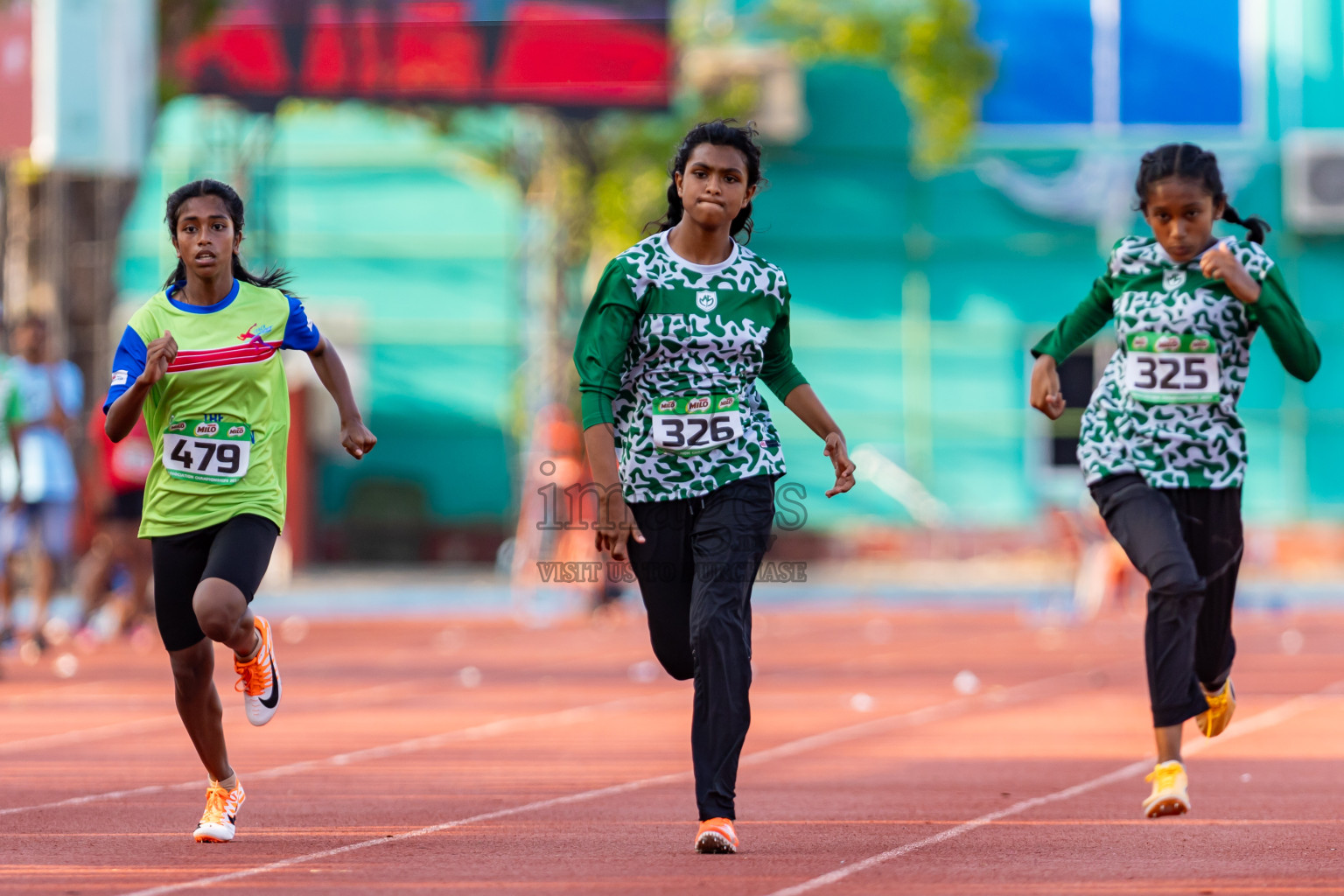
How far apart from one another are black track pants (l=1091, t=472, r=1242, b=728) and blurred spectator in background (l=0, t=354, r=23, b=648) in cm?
845

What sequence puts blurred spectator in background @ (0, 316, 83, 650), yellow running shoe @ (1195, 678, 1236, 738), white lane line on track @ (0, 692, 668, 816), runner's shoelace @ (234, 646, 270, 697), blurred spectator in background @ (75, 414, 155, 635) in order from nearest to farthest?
runner's shoelace @ (234, 646, 270, 697) → yellow running shoe @ (1195, 678, 1236, 738) → white lane line on track @ (0, 692, 668, 816) → blurred spectator in background @ (0, 316, 83, 650) → blurred spectator in background @ (75, 414, 155, 635)

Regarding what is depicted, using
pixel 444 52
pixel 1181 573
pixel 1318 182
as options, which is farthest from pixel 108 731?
pixel 1318 182

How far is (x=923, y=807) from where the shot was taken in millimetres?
7086

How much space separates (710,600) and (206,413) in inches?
66.0

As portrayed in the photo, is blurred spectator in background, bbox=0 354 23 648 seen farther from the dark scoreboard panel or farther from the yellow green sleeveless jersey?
the dark scoreboard panel

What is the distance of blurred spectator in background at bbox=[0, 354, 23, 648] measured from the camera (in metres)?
13.1

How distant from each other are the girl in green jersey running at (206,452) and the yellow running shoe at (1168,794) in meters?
2.88

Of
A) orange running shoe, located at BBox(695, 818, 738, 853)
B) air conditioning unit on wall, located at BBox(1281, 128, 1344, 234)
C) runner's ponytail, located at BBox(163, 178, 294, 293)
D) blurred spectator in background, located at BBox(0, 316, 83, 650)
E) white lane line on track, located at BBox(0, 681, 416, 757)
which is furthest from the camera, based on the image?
air conditioning unit on wall, located at BBox(1281, 128, 1344, 234)

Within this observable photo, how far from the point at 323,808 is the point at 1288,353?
3.68 metres

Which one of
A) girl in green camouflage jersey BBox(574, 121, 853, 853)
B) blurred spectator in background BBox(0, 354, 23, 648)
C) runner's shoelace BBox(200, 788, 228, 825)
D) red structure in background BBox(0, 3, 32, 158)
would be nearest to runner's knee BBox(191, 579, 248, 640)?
runner's shoelace BBox(200, 788, 228, 825)

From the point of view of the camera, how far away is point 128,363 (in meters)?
6.09

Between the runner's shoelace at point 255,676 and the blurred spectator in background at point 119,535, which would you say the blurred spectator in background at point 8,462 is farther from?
the runner's shoelace at point 255,676

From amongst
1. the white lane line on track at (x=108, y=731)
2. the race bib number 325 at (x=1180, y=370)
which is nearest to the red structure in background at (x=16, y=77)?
the white lane line on track at (x=108, y=731)

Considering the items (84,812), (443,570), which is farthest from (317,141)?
(84,812)
